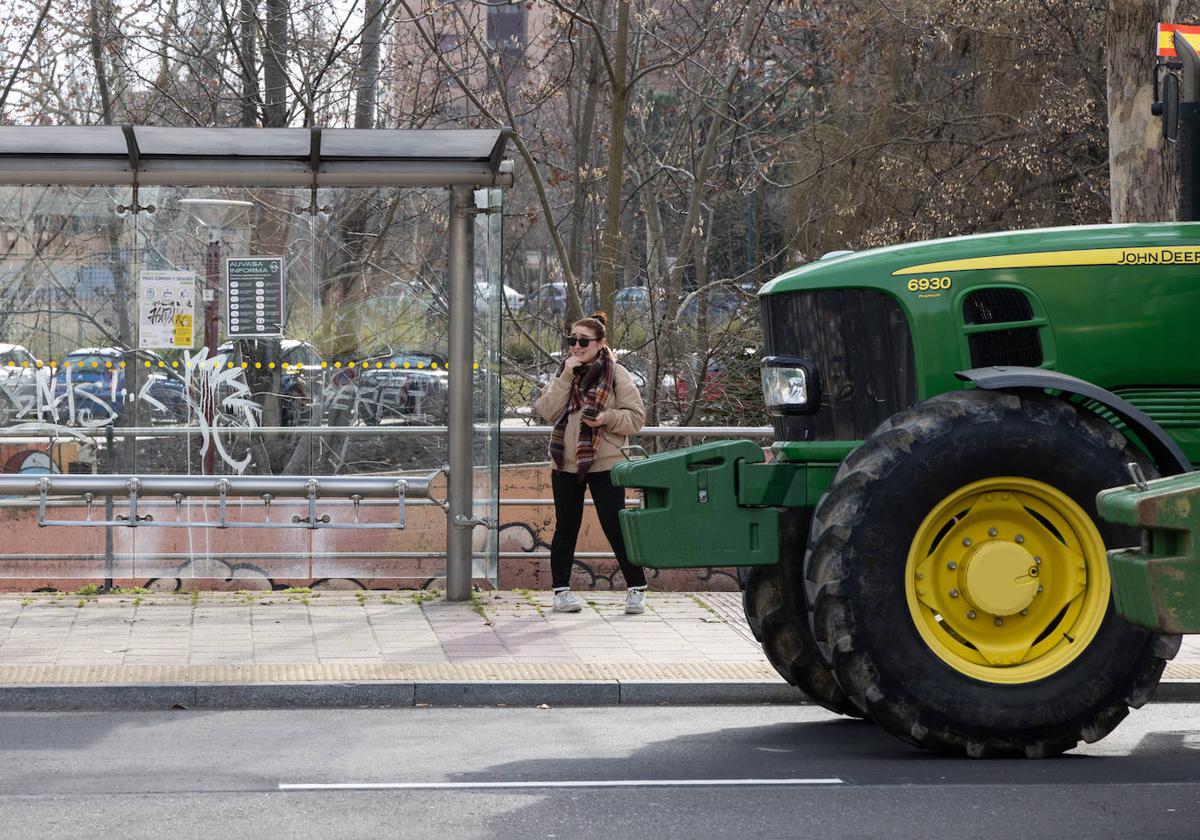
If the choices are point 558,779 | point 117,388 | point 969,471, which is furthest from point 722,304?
point 558,779

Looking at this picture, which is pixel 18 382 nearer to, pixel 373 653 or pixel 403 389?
pixel 403 389

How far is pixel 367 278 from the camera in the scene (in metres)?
11.2

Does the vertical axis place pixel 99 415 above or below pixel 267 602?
above

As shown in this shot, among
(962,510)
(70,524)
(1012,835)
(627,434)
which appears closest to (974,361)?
(962,510)

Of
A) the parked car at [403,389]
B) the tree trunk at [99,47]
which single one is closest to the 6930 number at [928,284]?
the parked car at [403,389]

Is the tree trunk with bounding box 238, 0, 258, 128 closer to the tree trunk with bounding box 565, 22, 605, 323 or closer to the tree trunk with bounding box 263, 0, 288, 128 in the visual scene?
the tree trunk with bounding box 263, 0, 288, 128

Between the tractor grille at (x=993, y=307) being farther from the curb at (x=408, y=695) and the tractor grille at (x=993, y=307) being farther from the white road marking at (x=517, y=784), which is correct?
the curb at (x=408, y=695)

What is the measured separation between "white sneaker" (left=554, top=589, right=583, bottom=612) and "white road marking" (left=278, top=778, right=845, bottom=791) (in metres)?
4.20

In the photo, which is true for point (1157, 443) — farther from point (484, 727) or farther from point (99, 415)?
point (99, 415)

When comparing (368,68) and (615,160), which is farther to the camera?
(368,68)

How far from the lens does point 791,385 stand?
7383 mm

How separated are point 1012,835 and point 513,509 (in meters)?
6.70

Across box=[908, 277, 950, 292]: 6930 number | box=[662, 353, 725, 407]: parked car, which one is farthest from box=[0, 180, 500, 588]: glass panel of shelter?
box=[662, 353, 725, 407]: parked car

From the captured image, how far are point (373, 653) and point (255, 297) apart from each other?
3.05m
